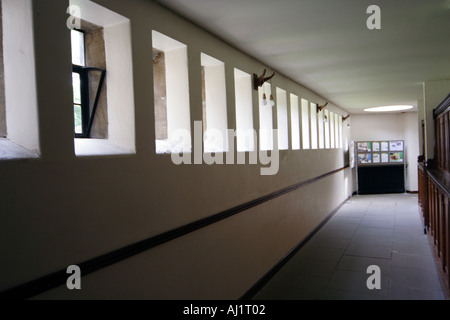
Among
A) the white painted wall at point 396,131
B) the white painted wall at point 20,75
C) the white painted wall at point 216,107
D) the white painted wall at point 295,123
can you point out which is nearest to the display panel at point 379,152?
the white painted wall at point 396,131

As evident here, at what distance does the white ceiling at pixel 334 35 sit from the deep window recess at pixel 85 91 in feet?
2.27

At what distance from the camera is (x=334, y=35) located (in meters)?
3.41

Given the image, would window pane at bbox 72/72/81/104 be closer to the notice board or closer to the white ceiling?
the white ceiling

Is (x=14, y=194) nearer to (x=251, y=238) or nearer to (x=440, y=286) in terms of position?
(x=251, y=238)

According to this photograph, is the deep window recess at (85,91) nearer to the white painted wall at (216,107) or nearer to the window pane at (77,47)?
the window pane at (77,47)

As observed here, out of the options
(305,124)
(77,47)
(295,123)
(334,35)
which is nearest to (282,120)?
(295,123)

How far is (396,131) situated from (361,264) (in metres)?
8.59

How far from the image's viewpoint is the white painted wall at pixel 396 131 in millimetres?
11383

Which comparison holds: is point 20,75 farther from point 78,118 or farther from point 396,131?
point 396,131

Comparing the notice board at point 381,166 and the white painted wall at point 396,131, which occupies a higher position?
the white painted wall at point 396,131

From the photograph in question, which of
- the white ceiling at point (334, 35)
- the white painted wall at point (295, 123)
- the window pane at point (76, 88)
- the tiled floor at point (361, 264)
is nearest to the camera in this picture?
the window pane at point (76, 88)

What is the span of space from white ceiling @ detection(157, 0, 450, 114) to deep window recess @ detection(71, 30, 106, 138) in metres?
0.69

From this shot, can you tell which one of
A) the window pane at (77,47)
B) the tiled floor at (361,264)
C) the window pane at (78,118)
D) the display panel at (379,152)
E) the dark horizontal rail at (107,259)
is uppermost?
the window pane at (77,47)
